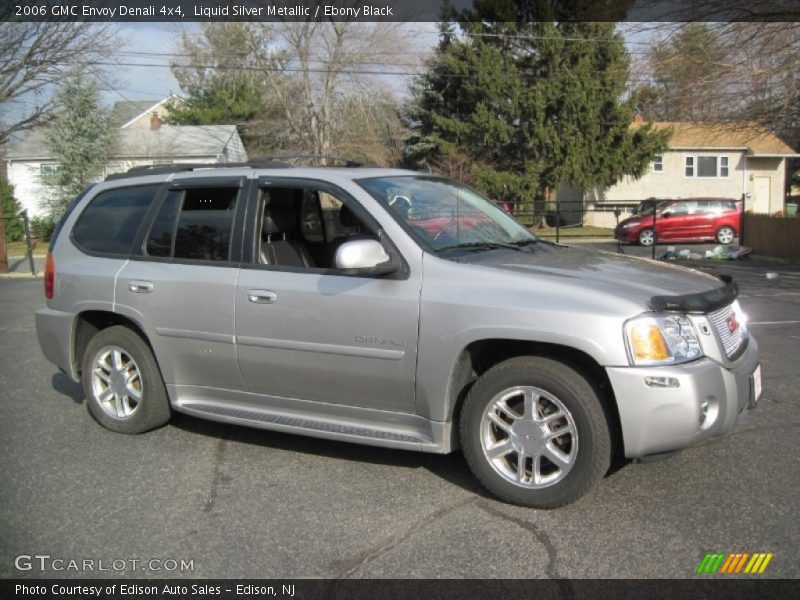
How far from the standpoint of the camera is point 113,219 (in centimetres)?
564

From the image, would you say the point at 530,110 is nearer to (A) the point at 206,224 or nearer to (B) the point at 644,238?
(B) the point at 644,238

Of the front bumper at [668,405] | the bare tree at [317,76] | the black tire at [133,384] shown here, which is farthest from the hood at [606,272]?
the bare tree at [317,76]

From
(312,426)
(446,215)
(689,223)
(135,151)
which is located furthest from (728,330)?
(135,151)

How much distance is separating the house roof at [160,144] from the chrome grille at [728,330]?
122 ft

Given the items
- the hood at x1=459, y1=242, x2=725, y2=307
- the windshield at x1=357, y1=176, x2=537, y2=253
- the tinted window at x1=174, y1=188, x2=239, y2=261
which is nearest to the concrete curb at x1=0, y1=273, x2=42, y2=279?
the tinted window at x1=174, y1=188, x2=239, y2=261

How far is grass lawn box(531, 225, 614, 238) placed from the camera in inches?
992

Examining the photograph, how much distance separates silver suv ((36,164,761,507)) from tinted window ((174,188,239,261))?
0.01 m

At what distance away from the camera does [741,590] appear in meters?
3.15

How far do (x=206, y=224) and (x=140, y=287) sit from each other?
24.9 inches

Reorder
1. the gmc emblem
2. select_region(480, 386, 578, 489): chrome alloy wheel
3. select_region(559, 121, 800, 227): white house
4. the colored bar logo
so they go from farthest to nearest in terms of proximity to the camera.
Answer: select_region(559, 121, 800, 227): white house → the gmc emblem → select_region(480, 386, 578, 489): chrome alloy wheel → the colored bar logo

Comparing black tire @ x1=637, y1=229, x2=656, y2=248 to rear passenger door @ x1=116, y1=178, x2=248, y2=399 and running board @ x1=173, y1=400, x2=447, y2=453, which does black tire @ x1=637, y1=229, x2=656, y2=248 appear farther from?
running board @ x1=173, y1=400, x2=447, y2=453

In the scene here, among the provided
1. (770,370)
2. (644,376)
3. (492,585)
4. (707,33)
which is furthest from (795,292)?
(492,585)

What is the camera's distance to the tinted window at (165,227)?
5.27 metres

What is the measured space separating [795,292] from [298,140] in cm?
2994
